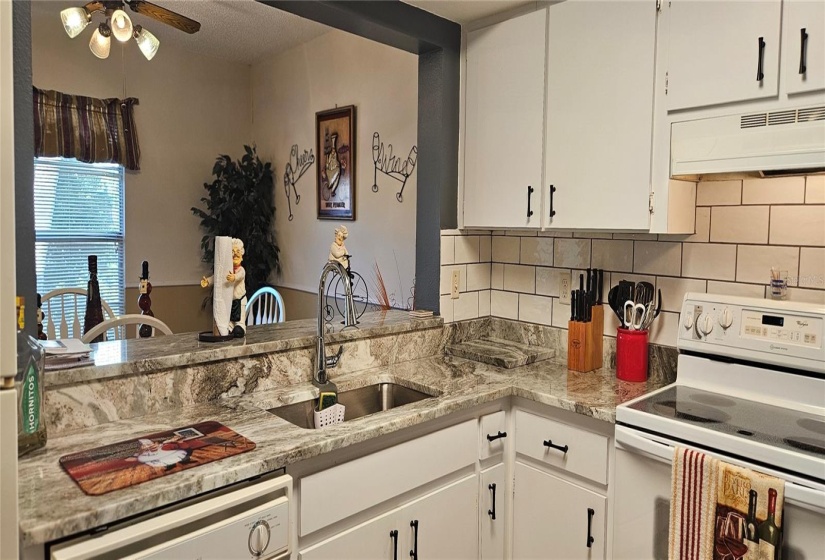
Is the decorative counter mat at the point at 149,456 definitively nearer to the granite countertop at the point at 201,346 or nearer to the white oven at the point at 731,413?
the granite countertop at the point at 201,346

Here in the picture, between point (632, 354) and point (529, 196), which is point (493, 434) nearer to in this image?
point (632, 354)

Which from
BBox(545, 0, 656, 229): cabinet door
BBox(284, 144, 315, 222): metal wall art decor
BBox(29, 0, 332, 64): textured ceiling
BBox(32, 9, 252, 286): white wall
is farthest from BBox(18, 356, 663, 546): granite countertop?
BBox(32, 9, 252, 286): white wall

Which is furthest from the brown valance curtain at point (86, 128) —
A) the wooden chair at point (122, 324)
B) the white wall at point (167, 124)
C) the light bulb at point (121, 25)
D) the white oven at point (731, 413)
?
the white oven at point (731, 413)

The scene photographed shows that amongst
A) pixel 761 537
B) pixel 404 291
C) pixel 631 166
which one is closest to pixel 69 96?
pixel 404 291

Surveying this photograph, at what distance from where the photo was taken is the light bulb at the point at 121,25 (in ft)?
8.27

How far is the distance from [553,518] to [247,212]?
3.43 meters

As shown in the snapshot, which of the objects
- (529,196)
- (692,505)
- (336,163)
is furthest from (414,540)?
(336,163)

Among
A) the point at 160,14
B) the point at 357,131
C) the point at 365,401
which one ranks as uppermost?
the point at 160,14

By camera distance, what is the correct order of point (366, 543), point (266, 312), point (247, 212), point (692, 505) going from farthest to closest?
point (247, 212)
point (266, 312)
point (366, 543)
point (692, 505)

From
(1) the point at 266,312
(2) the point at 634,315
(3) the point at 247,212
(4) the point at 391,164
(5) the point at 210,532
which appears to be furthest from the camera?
(3) the point at 247,212

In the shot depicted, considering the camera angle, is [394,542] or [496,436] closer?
[394,542]

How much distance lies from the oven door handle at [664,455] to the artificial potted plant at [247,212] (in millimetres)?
3465

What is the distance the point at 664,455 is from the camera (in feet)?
5.20

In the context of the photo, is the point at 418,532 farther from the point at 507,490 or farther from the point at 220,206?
the point at 220,206
